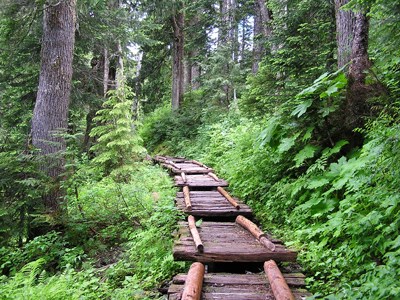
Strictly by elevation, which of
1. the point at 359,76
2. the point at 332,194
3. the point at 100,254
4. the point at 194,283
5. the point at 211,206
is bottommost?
the point at 100,254

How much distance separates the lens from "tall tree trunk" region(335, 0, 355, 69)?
701 centimetres

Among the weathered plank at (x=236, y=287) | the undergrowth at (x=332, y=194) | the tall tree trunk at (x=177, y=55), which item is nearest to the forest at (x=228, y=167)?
the undergrowth at (x=332, y=194)

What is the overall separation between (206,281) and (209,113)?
53.7 ft

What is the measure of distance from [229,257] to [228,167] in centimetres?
624

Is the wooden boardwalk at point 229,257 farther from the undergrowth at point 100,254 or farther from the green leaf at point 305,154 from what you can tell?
the green leaf at point 305,154

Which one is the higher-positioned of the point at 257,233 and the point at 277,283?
the point at 257,233

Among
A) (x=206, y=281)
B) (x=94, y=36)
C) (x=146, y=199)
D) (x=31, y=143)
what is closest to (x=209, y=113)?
(x=94, y=36)

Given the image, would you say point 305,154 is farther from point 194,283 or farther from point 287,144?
point 194,283

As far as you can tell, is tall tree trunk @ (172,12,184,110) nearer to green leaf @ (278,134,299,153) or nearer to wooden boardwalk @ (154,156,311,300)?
wooden boardwalk @ (154,156,311,300)

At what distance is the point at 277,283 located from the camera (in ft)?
11.3

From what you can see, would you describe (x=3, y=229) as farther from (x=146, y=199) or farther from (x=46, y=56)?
(x=46, y=56)

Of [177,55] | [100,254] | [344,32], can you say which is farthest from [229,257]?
[177,55]

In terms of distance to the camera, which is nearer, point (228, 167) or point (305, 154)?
point (305, 154)

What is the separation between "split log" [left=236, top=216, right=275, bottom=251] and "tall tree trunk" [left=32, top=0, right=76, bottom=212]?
4831mm
